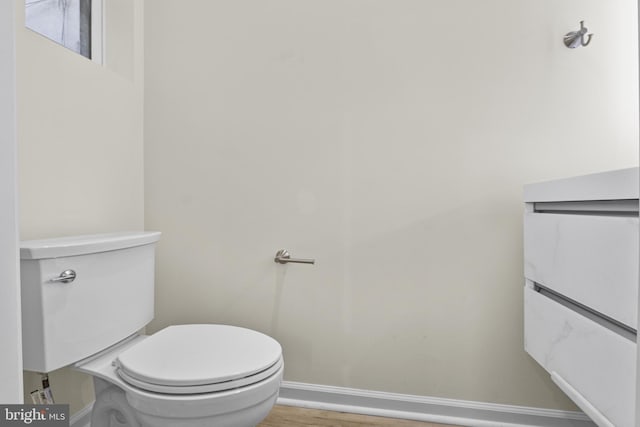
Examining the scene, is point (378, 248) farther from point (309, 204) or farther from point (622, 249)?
point (622, 249)

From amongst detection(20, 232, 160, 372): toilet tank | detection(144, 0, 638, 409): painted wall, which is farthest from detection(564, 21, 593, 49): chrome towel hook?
detection(20, 232, 160, 372): toilet tank

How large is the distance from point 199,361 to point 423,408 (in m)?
0.89

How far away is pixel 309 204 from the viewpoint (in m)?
1.49

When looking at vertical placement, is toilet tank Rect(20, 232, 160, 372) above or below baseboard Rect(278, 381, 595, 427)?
above

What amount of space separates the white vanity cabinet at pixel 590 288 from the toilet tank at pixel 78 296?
1.24 metres

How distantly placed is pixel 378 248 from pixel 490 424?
0.74 meters

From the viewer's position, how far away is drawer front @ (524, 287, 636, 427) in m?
0.74

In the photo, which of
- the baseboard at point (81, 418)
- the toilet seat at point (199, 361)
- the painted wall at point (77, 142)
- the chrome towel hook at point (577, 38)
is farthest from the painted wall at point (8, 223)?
the chrome towel hook at point (577, 38)

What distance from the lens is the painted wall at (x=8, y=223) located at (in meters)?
0.49

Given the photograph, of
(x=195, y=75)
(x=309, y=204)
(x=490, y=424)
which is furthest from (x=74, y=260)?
(x=490, y=424)

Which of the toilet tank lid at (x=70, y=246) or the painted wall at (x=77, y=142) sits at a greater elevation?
the painted wall at (x=77, y=142)

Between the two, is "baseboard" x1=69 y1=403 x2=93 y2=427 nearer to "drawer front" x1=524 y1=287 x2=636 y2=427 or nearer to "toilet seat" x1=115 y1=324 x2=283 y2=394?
"toilet seat" x1=115 y1=324 x2=283 y2=394

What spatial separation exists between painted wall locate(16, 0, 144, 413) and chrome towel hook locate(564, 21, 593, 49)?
5.37 feet

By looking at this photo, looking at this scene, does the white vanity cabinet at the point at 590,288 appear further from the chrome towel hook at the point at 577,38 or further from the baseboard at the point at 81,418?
the baseboard at the point at 81,418
